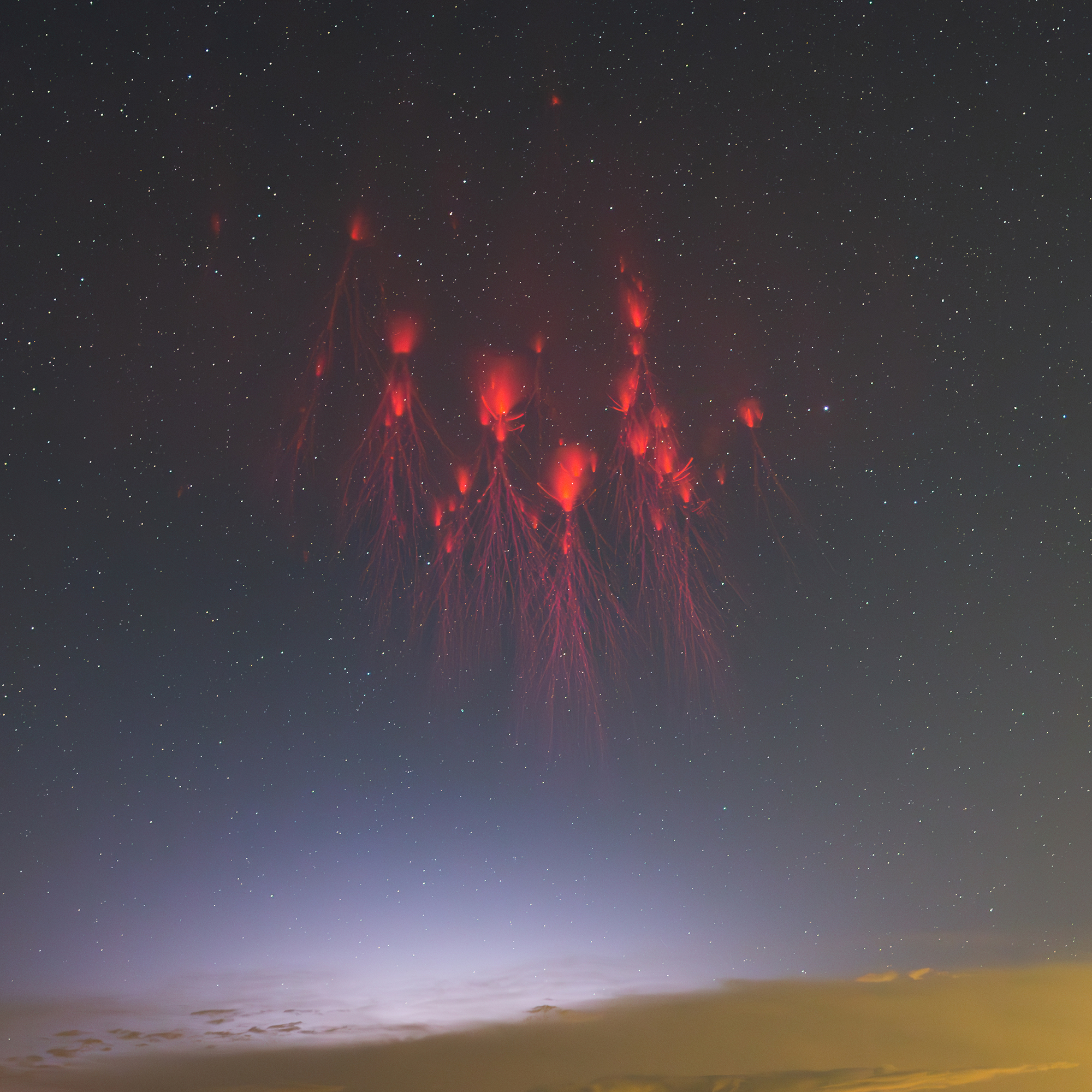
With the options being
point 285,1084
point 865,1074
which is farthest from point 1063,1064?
point 285,1084

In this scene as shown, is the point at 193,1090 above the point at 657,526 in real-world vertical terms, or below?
below

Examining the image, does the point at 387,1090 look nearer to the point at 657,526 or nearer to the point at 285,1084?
the point at 285,1084

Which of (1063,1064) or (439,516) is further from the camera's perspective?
(1063,1064)

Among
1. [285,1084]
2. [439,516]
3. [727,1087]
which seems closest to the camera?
[439,516]

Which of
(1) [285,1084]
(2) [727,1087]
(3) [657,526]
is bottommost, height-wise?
(2) [727,1087]

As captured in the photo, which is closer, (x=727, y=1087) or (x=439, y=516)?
(x=439, y=516)

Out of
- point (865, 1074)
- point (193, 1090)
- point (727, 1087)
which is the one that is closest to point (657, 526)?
point (193, 1090)

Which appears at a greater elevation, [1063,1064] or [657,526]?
[657,526]

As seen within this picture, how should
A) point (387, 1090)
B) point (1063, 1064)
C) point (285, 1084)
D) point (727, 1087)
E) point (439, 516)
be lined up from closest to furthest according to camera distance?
point (439, 516) → point (1063, 1064) → point (285, 1084) → point (387, 1090) → point (727, 1087)

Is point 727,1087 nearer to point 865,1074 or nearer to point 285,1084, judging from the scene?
point 865,1074
